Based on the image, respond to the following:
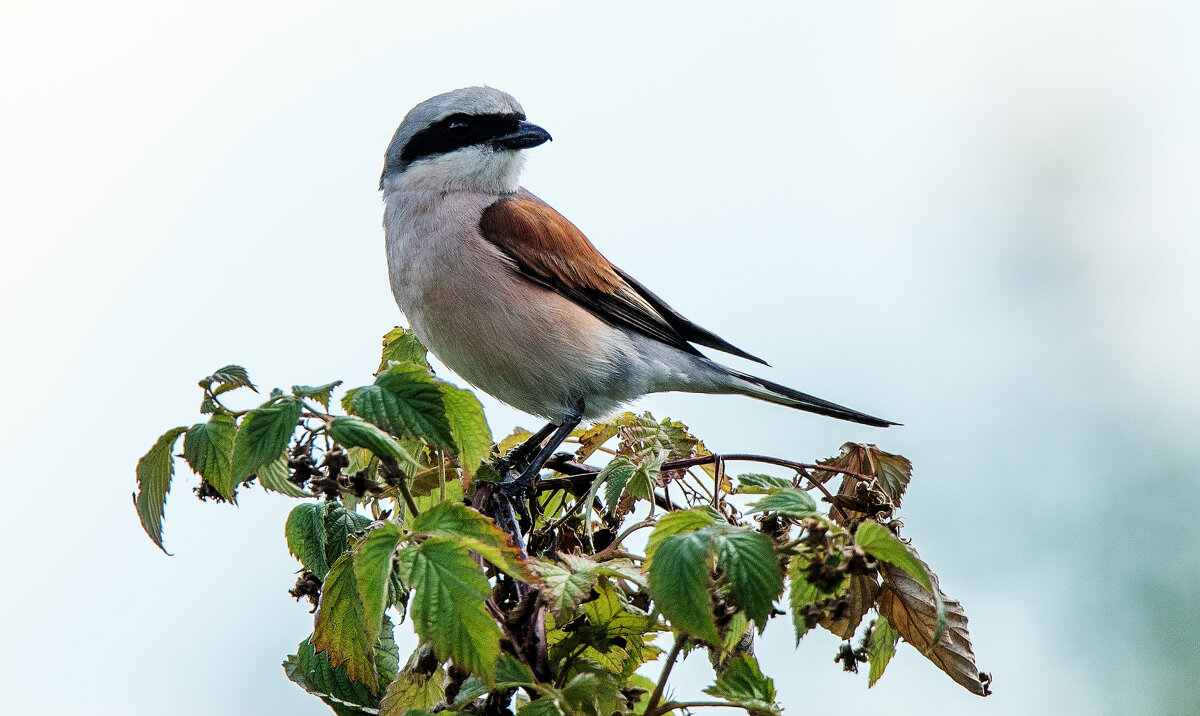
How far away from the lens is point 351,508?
74.0 inches

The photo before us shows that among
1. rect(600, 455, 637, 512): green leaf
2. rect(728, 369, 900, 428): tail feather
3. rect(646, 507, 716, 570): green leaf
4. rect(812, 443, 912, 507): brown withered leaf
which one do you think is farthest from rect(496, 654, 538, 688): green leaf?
rect(728, 369, 900, 428): tail feather

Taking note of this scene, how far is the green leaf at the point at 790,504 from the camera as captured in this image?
132cm

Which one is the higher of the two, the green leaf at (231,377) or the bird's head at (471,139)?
the bird's head at (471,139)

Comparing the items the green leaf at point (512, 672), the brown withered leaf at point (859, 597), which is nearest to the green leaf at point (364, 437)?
the green leaf at point (512, 672)

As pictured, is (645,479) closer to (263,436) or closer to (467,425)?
(467,425)

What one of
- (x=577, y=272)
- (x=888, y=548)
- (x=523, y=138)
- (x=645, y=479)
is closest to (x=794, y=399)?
(x=577, y=272)

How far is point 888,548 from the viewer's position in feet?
4.44

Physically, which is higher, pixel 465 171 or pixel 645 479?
pixel 465 171

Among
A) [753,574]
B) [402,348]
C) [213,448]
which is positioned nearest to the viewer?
[753,574]

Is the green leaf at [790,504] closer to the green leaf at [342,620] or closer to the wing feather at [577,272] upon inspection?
the green leaf at [342,620]

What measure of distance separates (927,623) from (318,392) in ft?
3.19

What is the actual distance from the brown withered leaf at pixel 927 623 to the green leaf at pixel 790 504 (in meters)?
0.32

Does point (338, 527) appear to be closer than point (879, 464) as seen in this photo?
Yes

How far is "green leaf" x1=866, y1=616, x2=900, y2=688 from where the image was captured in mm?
1641
